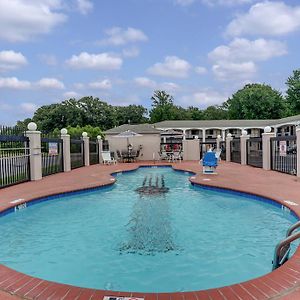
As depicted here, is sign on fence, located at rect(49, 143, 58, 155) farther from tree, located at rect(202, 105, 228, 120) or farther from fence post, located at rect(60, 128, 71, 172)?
tree, located at rect(202, 105, 228, 120)

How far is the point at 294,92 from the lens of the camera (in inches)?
1976

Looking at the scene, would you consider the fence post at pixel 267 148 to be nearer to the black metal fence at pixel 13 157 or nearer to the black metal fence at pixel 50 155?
the black metal fence at pixel 50 155

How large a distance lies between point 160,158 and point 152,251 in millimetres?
17952

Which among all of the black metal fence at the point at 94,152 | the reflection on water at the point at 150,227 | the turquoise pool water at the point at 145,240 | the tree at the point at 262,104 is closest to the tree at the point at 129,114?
the tree at the point at 262,104

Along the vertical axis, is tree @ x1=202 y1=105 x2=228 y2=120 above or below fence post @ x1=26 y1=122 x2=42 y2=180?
above

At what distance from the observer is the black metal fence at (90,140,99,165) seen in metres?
20.3

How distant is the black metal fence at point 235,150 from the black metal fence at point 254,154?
3.29 ft

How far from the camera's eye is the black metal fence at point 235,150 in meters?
19.7

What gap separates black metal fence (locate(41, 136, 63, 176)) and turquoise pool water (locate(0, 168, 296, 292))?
494 cm

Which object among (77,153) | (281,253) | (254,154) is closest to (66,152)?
(77,153)

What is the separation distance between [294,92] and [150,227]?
5073 centimetres

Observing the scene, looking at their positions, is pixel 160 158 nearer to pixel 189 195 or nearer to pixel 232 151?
pixel 232 151

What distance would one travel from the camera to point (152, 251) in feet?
16.8

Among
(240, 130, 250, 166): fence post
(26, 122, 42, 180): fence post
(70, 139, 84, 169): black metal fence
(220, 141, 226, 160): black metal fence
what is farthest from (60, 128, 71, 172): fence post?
(220, 141, 226, 160): black metal fence
